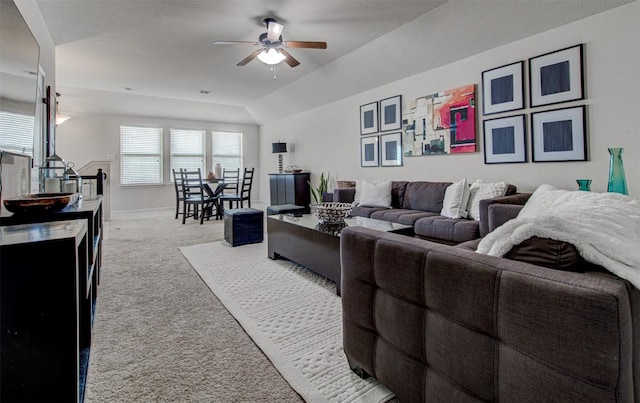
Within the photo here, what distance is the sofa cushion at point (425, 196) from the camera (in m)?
3.87

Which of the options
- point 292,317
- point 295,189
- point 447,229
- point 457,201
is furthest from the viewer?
point 295,189

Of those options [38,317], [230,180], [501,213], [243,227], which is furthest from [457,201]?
[230,180]

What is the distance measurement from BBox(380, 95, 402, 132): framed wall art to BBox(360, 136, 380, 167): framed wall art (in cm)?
27

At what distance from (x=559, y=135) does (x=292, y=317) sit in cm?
302

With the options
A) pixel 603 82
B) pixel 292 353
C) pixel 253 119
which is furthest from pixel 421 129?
pixel 253 119

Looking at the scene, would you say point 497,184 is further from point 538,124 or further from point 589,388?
point 589,388

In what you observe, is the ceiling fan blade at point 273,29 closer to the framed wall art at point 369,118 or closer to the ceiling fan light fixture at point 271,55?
the ceiling fan light fixture at point 271,55

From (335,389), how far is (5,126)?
203 cm

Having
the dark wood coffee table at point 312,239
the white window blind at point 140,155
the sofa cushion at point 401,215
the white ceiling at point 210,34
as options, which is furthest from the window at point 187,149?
the sofa cushion at point 401,215

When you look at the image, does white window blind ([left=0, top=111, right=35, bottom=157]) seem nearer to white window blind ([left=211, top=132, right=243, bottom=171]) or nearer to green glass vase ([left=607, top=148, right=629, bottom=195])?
green glass vase ([left=607, top=148, right=629, bottom=195])

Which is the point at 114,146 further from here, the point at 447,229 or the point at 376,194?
the point at 447,229

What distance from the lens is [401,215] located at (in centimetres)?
373

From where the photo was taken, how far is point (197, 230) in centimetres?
517

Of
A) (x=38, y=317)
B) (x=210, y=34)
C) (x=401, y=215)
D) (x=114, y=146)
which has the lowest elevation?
(x=38, y=317)
